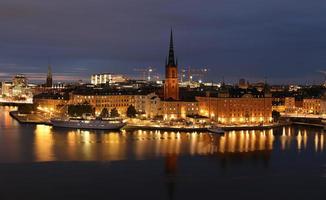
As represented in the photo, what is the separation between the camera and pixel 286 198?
23.5ft

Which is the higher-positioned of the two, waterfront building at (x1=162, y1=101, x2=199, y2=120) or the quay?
waterfront building at (x1=162, y1=101, x2=199, y2=120)

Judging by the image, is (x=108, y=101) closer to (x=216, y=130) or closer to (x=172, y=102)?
(x=172, y=102)

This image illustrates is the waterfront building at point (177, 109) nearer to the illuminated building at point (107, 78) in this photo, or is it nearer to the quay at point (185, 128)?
the quay at point (185, 128)

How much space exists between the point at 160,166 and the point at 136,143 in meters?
2.80

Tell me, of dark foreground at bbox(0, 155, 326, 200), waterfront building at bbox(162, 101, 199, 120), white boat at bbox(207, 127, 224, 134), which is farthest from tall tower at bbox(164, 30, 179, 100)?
dark foreground at bbox(0, 155, 326, 200)

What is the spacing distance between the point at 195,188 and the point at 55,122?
9829 millimetres

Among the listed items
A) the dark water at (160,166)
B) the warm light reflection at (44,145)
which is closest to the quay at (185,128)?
the dark water at (160,166)

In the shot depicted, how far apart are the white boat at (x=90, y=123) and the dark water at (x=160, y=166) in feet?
6.42

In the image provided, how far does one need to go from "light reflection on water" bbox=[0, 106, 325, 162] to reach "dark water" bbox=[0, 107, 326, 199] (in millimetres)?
21

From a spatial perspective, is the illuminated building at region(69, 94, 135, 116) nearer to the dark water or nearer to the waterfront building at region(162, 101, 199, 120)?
the waterfront building at region(162, 101, 199, 120)

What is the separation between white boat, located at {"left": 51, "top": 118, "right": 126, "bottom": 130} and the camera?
1558cm

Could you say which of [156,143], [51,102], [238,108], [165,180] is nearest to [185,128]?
[238,108]

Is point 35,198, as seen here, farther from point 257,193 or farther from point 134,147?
point 134,147

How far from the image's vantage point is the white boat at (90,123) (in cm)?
1558
